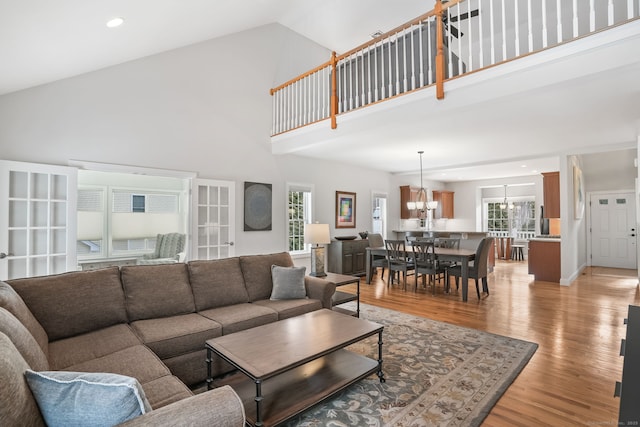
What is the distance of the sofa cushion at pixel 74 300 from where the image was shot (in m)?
2.25

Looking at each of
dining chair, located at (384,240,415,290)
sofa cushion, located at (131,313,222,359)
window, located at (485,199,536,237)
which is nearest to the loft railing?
dining chair, located at (384,240,415,290)

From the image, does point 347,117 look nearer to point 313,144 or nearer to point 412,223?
point 313,144

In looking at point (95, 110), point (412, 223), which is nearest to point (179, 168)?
point (95, 110)

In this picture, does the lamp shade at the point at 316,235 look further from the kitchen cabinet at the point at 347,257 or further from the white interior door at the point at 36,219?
the white interior door at the point at 36,219

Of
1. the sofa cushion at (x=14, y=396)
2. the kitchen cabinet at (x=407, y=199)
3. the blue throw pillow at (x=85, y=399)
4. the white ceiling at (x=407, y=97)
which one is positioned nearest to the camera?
the sofa cushion at (x=14, y=396)

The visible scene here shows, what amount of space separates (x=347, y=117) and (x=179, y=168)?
2.56 metres

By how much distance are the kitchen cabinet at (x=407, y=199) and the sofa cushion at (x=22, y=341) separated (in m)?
8.02

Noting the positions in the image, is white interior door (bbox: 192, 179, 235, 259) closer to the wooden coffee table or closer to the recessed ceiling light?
the recessed ceiling light

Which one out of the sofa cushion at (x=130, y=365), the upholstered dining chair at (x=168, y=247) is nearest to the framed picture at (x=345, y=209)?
the upholstered dining chair at (x=168, y=247)

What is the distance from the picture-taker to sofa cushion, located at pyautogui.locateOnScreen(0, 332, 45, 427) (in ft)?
3.01

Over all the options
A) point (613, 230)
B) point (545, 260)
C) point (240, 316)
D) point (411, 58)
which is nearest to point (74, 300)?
point (240, 316)

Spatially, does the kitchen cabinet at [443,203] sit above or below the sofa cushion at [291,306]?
above

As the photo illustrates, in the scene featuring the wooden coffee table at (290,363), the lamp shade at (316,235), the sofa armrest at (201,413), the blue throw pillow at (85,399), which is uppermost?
the lamp shade at (316,235)

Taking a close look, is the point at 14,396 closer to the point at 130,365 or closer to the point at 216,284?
the point at 130,365
